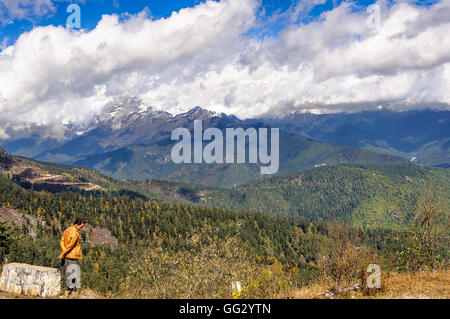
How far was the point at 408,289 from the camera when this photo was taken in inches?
738

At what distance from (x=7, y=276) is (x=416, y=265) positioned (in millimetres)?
31038

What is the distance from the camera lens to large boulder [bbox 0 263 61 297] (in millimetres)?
18750

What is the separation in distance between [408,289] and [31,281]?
23608 mm

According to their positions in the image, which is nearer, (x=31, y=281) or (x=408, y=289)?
(x=408, y=289)

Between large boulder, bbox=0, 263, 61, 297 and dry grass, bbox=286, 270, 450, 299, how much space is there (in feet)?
47.6

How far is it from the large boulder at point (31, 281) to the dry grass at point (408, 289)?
14.5m

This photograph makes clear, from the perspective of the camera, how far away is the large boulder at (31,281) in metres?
18.8

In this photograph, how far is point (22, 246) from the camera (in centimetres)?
12162
